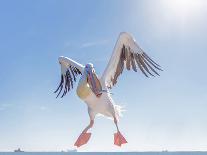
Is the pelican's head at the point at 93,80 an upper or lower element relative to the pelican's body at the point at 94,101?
upper

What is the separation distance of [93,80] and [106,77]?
0.77 meters

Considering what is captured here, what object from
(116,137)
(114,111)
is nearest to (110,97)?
(114,111)

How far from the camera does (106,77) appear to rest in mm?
8547

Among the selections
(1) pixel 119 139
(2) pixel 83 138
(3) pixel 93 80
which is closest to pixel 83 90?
(3) pixel 93 80

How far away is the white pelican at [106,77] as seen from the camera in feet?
25.7

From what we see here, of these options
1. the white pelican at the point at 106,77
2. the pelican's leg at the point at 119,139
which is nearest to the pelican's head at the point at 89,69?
the white pelican at the point at 106,77

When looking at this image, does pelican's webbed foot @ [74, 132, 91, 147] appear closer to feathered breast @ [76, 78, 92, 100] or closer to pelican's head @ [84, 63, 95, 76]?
feathered breast @ [76, 78, 92, 100]

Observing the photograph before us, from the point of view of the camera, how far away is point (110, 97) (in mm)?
8172

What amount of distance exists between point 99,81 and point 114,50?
1020 millimetres

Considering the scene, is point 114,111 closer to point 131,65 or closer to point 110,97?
point 110,97

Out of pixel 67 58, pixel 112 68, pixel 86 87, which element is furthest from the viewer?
pixel 67 58

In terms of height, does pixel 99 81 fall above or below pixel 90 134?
above

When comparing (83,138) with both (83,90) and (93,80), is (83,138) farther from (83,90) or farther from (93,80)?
(93,80)

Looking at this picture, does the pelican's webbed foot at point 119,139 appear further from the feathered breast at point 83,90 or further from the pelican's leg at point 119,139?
the feathered breast at point 83,90
